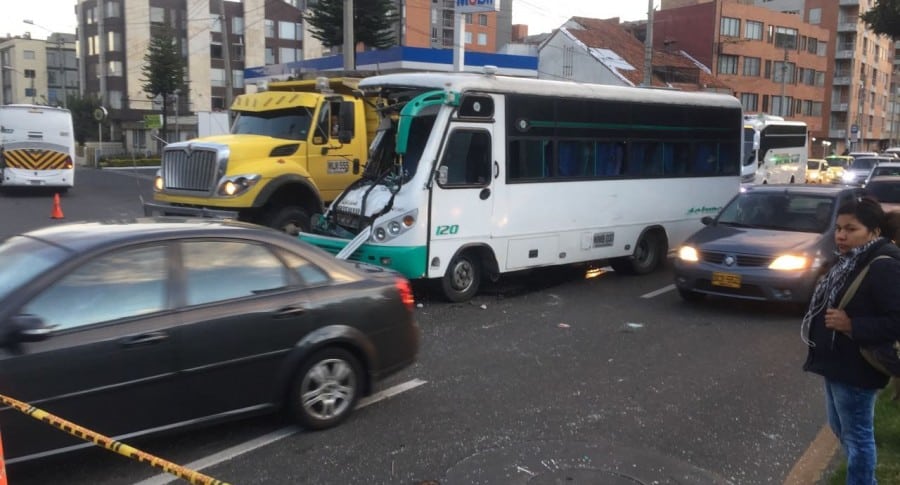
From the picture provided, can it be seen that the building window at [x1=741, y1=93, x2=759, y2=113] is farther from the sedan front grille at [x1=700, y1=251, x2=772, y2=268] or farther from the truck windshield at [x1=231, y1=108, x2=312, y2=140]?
the sedan front grille at [x1=700, y1=251, x2=772, y2=268]

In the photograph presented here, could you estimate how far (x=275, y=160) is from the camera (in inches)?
467

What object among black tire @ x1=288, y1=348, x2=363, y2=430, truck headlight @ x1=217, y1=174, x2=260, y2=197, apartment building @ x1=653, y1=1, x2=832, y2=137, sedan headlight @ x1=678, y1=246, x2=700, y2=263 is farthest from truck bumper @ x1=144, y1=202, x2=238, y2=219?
apartment building @ x1=653, y1=1, x2=832, y2=137

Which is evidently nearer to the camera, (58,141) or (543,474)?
(543,474)

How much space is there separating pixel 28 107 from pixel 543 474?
26.0 meters

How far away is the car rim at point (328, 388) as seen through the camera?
516 centimetres

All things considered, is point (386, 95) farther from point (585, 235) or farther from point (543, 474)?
point (543, 474)

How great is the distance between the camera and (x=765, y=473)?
4.73 metres

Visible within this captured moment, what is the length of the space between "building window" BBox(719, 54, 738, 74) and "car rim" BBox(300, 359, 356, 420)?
61959 mm

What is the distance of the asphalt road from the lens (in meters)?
4.61

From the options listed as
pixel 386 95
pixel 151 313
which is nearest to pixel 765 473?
pixel 151 313

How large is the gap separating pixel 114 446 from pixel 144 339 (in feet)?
3.77

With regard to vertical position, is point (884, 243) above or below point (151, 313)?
above

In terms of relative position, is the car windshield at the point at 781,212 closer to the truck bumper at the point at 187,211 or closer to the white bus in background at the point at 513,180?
the white bus in background at the point at 513,180

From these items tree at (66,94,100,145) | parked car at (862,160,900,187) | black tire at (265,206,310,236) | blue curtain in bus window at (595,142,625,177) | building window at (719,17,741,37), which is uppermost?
building window at (719,17,741,37)
